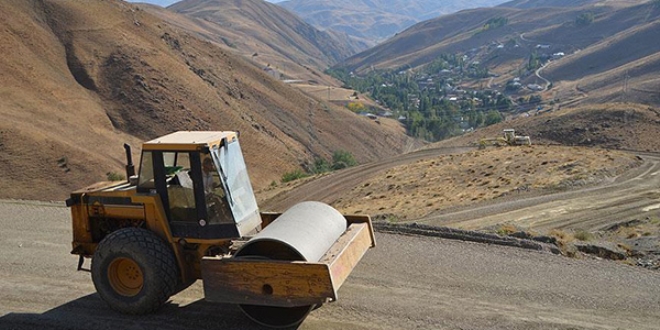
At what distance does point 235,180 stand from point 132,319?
2.59 m

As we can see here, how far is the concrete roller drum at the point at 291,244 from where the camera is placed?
26.2 ft

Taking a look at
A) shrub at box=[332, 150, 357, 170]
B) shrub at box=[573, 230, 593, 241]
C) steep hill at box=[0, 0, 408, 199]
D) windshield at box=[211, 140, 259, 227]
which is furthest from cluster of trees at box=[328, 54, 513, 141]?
windshield at box=[211, 140, 259, 227]

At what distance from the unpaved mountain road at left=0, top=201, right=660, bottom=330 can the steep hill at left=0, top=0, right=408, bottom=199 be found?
2731 centimetres

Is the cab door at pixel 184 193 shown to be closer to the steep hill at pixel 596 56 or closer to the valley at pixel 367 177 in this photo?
the valley at pixel 367 177

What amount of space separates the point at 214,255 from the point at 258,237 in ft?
3.98

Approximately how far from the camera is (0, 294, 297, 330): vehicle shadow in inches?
341

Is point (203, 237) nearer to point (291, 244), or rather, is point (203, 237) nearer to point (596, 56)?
point (291, 244)

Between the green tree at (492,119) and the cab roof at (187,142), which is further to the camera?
the green tree at (492,119)

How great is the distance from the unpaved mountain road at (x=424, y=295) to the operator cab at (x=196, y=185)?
4.71ft

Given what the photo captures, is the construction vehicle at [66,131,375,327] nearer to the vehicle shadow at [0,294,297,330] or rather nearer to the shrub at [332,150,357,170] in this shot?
the vehicle shadow at [0,294,297,330]

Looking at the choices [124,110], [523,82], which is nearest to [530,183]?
[124,110]

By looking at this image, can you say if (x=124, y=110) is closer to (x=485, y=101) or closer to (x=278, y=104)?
(x=278, y=104)

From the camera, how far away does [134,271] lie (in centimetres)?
897

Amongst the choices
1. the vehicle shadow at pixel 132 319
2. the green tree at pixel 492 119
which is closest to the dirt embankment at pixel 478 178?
the vehicle shadow at pixel 132 319
